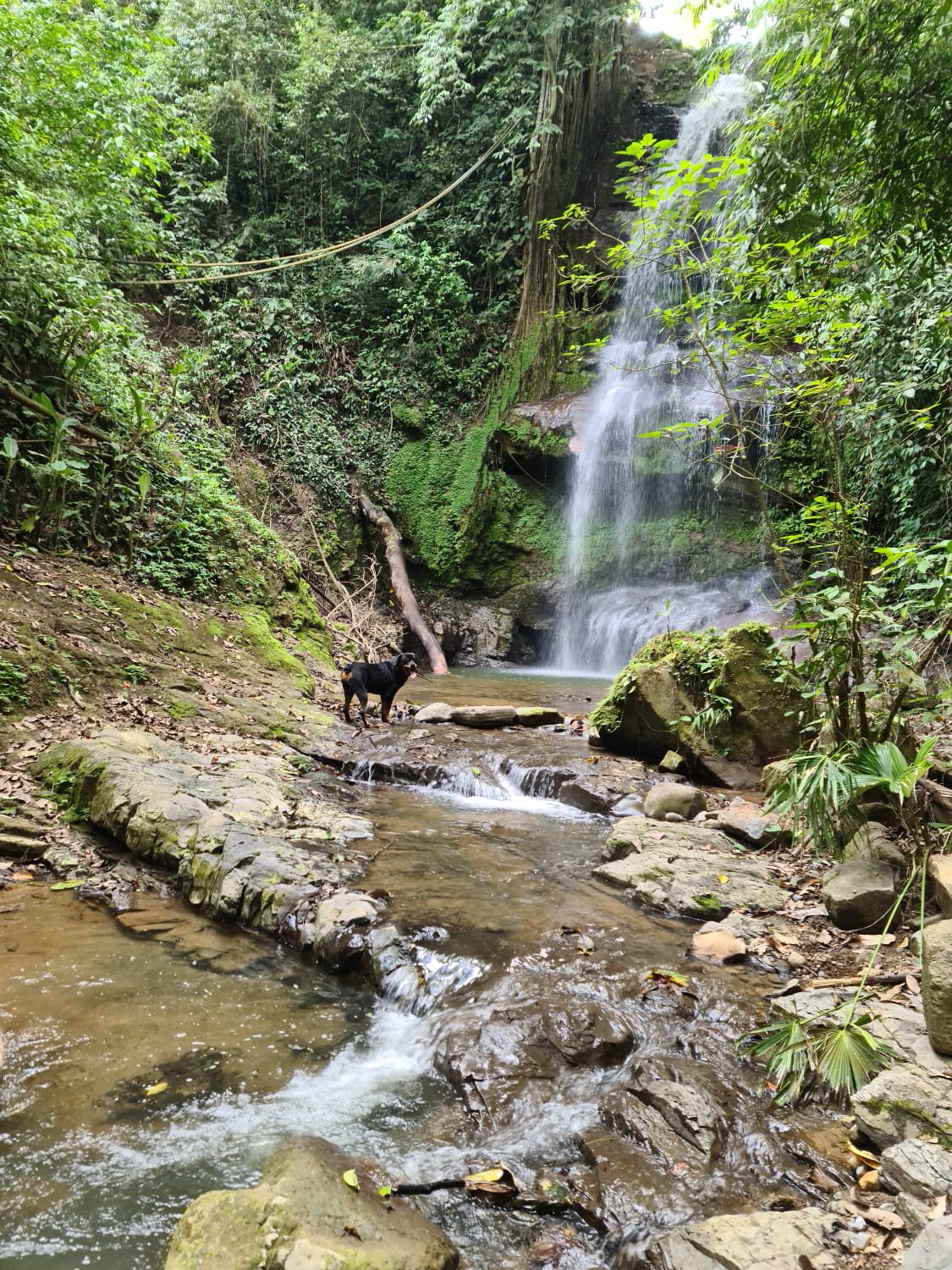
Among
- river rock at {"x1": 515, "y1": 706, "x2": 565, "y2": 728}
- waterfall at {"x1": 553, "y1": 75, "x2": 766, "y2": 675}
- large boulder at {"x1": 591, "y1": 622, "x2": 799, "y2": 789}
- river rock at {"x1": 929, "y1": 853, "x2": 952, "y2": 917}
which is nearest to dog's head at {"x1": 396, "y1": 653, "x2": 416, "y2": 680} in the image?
river rock at {"x1": 515, "y1": 706, "x2": 565, "y2": 728}

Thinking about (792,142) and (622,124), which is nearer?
(792,142)

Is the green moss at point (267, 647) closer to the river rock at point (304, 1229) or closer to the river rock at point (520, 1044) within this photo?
the river rock at point (520, 1044)

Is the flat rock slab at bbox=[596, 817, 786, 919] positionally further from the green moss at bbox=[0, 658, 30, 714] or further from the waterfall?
the waterfall

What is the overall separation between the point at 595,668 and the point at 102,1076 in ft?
41.5

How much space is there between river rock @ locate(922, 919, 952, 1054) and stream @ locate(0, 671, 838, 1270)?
547mm

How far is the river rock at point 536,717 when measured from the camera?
28.4ft

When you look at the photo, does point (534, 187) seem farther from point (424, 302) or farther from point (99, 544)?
point (99, 544)

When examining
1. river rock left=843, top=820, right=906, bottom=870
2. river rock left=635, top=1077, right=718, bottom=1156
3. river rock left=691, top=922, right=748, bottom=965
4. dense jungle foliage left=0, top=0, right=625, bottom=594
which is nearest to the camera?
river rock left=635, top=1077, right=718, bottom=1156

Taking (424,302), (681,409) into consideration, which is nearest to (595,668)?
(681,409)

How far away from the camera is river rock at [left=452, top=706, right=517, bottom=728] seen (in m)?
8.49

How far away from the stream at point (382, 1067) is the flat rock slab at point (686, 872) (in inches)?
8.4

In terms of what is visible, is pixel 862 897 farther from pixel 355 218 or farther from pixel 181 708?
pixel 355 218

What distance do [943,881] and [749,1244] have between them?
1.78m

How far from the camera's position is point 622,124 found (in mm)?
17906
